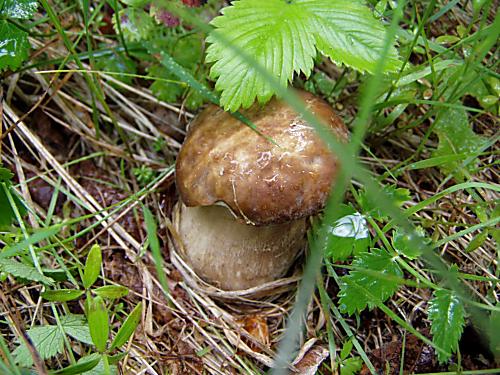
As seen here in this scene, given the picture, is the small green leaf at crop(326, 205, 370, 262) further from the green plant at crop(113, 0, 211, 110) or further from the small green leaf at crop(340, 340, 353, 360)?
the green plant at crop(113, 0, 211, 110)

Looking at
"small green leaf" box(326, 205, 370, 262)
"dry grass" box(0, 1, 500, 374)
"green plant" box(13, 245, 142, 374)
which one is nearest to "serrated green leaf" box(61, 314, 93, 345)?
"green plant" box(13, 245, 142, 374)

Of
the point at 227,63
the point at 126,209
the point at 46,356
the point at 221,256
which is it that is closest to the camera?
the point at 46,356

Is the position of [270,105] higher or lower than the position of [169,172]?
higher

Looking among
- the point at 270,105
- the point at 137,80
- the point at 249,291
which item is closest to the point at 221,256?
the point at 249,291

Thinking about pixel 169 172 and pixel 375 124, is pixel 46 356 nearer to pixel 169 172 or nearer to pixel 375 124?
pixel 169 172

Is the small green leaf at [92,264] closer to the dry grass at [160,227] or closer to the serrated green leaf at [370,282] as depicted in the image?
the dry grass at [160,227]
